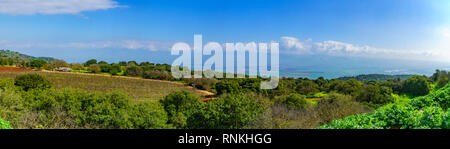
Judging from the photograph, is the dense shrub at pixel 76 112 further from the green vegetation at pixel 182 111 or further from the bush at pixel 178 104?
the bush at pixel 178 104

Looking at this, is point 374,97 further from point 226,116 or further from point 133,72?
point 133,72

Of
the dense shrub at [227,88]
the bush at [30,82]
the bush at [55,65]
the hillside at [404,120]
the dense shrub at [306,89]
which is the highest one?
the bush at [55,65]

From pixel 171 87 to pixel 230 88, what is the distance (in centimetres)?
1184

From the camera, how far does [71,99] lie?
19094 millimetres

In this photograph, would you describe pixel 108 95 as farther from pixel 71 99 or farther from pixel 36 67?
pixel 36 67

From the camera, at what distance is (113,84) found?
45.6 metres

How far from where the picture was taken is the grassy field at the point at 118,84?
1608 inches

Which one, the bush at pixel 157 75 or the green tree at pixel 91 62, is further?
the green tree at pixel 91 62

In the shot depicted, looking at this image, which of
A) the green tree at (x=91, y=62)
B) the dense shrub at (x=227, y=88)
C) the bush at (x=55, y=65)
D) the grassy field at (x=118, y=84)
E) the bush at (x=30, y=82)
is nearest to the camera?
the bush at (x=30, y=82)

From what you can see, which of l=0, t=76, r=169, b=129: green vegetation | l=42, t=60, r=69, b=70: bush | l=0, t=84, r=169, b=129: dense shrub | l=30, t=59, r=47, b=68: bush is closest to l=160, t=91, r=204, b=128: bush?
l=0, t=84, r=169, b=129: dense shrub

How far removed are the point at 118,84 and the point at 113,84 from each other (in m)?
0.83

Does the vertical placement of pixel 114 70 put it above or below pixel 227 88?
above

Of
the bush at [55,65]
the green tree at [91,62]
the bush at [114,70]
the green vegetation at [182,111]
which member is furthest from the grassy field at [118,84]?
the green tree at [91,62]

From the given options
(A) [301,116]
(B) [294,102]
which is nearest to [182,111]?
(A) [301,116]
